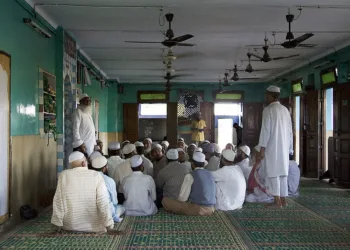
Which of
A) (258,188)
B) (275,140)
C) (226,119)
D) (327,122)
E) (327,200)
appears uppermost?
(226,119)

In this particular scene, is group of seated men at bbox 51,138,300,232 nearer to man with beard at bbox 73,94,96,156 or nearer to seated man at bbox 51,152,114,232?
seated man at bbox 51,152,114,232

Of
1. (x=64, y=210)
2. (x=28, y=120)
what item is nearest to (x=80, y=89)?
(x=28, y=120)

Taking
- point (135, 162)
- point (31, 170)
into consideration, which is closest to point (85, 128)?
point (31, 170)

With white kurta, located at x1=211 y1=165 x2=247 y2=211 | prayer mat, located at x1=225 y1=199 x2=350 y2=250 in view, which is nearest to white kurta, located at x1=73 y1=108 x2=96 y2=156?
white kurta, located at x1=211 y1=165 x2=247 y2=211

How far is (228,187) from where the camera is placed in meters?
6.03

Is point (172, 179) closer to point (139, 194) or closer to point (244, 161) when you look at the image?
point (139, 194)

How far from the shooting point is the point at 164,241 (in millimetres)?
4418

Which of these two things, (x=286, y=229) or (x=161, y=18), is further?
(x=161, y=18)

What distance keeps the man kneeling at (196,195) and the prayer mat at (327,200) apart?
159 cm

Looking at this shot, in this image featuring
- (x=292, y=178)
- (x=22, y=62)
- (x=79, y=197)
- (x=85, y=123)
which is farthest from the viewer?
(x=85, y=123)

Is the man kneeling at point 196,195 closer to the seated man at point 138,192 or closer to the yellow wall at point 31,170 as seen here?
the seated man at point 138,192

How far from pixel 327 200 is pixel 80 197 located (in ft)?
14.5

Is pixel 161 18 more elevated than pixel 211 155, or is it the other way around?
pixel 161 18

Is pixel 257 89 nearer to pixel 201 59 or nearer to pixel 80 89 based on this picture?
pixel 201 59
